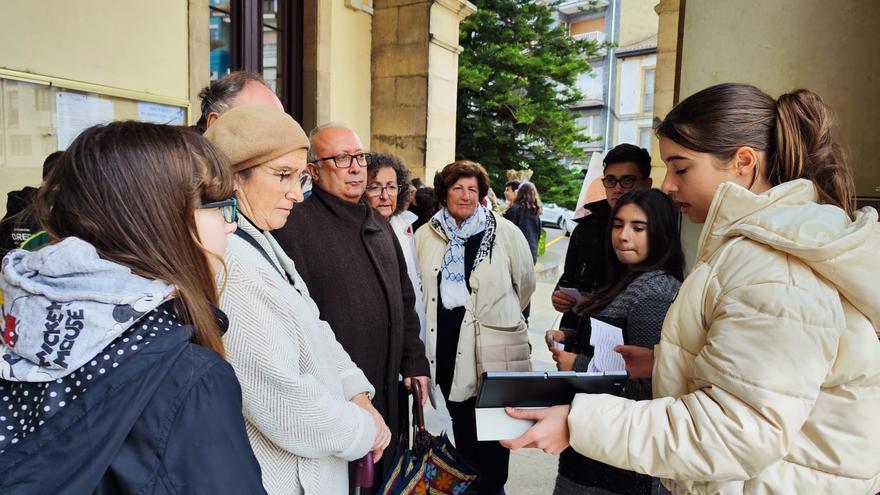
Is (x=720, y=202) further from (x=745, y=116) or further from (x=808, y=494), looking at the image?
(x=808, y=494)

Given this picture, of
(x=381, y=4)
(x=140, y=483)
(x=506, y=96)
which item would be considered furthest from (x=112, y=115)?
(x=506, y=96)

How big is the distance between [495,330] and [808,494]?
6.78 ft

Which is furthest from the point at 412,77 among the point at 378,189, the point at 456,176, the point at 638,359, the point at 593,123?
the point at 593,123

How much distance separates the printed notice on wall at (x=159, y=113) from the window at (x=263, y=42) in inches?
32.3

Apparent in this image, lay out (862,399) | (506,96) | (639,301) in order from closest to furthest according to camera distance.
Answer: (862,399), (639,301), (506,96)

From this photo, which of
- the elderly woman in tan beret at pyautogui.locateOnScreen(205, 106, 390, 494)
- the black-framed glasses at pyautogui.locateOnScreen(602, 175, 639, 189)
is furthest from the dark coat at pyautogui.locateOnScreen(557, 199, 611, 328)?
the elderly woman in tan beret at pyautogui.locateOnScreen(205, 106, 390, 494)

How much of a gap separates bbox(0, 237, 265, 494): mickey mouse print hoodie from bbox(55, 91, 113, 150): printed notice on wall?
3.44 m

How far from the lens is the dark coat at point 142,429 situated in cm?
76

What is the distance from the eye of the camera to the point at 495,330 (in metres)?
3.11

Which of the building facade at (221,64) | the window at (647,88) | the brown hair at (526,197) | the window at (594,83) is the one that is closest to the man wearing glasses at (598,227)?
the building facade at (221,64)

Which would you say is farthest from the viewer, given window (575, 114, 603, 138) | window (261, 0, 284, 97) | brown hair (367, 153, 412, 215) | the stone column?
window (575, 114, 603, 138)

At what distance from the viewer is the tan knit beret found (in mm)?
1531

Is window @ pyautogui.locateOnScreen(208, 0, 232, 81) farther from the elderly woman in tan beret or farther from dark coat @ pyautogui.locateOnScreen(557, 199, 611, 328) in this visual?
the elderly woman in tan beret

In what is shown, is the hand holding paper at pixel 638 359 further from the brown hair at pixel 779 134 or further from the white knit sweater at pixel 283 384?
the white knit sweater at pixel 283 384
